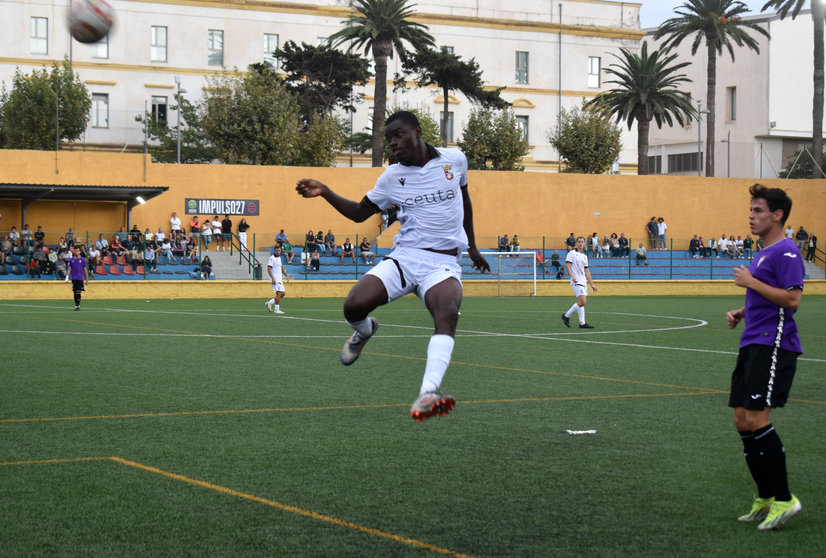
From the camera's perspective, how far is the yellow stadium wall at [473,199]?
44312mm

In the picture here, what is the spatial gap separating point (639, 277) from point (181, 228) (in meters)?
20.8

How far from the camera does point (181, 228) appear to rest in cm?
4519

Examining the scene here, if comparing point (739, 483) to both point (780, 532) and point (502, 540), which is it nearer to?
point (780, 532)

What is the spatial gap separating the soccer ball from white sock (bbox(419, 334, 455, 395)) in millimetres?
8211

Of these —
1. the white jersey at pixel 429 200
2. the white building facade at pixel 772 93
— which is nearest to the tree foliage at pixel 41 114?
the white jersey at pixel 429 200

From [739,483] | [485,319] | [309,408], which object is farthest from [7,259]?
[739,483]

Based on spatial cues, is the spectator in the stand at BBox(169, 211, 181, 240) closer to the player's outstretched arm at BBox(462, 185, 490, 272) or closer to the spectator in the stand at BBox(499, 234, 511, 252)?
the spectator in the stand at BBox(499, 234, 511, 252)

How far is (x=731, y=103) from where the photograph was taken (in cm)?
8569

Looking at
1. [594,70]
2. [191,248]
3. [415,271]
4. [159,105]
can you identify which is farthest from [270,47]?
[415,271]

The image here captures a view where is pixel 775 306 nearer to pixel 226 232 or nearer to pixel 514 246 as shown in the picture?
pixel 226 232

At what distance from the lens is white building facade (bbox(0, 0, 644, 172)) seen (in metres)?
62.2

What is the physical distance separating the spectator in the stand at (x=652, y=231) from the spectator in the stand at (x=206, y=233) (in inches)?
838

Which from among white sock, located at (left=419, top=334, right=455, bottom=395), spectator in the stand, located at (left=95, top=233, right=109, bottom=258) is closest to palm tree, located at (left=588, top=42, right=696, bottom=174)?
spectator in the stand, located at (left=95, top=233, right=109, bottom=258)

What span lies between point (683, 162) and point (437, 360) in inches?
3288
